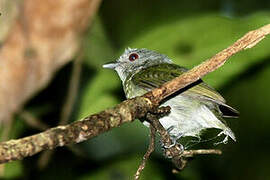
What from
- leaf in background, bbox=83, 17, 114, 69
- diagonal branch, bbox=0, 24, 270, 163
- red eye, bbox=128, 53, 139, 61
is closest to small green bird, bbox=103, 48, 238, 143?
red eye, bbox=128, 53, 139, 61

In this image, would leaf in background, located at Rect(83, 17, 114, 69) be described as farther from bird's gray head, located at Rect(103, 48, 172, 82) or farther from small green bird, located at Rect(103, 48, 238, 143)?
small green bird, located at Rect(103, 48, 238, 143)

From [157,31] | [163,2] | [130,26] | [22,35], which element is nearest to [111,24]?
[130,26]

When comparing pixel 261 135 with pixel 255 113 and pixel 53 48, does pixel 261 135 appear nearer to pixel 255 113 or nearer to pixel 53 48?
pixel 255 113

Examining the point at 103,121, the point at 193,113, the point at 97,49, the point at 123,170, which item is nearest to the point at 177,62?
the point at 193,113

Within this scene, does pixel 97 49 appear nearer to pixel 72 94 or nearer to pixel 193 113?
pixel 72 94

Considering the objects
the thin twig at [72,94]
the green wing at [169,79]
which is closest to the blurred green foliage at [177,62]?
the thin twig at [72,94]
